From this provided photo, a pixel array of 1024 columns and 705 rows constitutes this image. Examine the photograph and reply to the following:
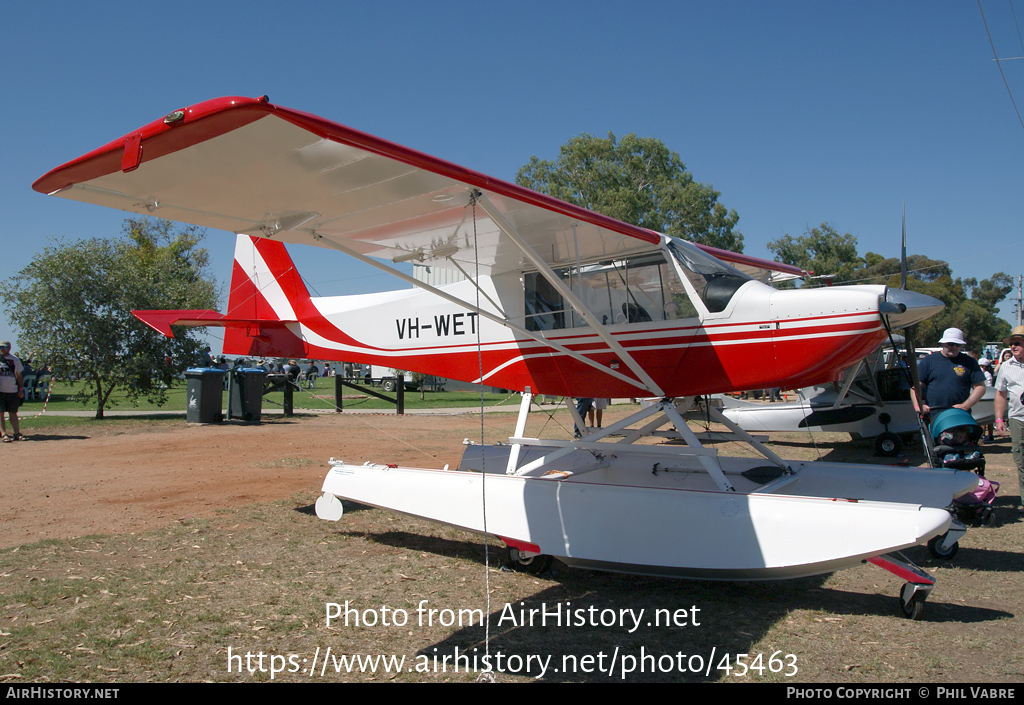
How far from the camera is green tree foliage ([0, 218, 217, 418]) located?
47.8 ft

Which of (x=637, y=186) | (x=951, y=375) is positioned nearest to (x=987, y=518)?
(x=951, y=375)

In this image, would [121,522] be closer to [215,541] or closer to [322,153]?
[215,541]

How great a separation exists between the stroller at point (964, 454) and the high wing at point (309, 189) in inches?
136

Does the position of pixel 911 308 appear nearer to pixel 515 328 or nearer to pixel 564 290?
pixel 564 290

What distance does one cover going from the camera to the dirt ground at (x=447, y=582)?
3.36 m

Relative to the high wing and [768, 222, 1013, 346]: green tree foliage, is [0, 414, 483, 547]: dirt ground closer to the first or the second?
the high wing

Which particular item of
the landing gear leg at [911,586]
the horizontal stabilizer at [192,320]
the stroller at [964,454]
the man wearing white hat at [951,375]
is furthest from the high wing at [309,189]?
the man wearing white hat at [951,375]

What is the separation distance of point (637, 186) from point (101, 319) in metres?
28.1

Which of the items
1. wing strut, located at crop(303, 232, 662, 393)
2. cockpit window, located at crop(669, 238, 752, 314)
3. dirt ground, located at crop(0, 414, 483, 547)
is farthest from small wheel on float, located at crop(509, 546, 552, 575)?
dirt ground, located at crop(0, 414, 483, 547)

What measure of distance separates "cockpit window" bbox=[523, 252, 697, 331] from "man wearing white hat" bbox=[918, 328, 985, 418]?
3.79m

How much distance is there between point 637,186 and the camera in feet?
115

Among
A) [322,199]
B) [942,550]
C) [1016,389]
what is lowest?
[942,550]

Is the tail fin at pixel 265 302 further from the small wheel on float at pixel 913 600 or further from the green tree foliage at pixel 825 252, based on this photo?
the green tree foliage at pixel 825 252

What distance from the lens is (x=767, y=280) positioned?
26.2 ft
